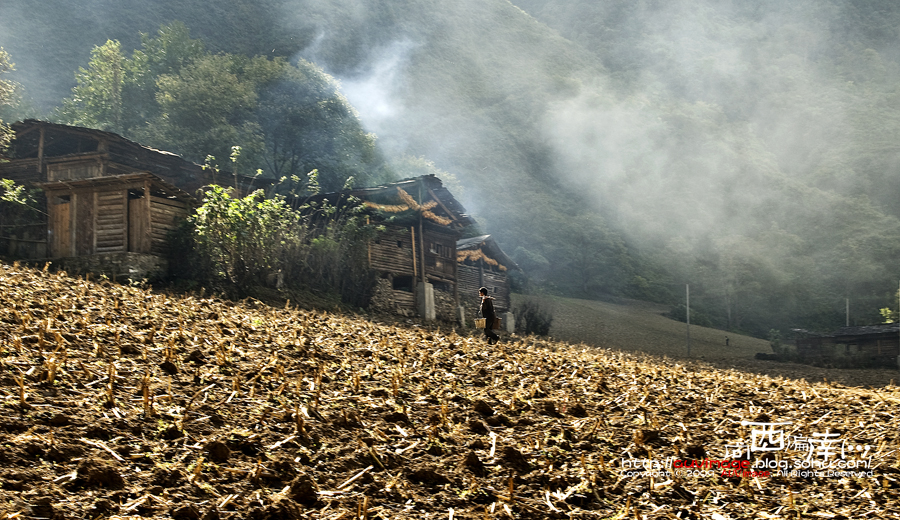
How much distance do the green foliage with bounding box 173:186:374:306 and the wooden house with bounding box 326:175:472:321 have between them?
185cm

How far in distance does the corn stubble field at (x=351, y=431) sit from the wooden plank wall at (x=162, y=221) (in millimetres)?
8198

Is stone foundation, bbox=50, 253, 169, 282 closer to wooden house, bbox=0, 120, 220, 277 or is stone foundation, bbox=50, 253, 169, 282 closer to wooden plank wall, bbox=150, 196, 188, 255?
wooden house, bbox=0, 120, 220, 277

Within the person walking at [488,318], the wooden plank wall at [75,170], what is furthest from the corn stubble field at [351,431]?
the wooden plank wall at [75,170]

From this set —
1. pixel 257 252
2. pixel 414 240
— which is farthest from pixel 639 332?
pixel 257 252

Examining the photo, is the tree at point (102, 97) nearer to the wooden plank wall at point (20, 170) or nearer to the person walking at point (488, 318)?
the wooden plank wall at point (20, 170)

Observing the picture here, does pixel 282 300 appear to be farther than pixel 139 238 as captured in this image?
No

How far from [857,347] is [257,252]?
33351 millimetres

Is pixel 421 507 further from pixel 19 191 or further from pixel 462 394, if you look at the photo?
pixel 19 191

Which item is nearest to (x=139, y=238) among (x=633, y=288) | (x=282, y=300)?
(x=282, y=300)

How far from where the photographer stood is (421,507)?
460 centimetres

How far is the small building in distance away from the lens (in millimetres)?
29766

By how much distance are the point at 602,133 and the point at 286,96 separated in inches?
2410

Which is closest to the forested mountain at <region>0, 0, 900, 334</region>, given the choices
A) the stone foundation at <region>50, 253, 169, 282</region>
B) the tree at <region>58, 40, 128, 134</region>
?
the tree at <region>58, 40, 128, 134</region>

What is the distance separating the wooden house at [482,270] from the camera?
1351 inches
